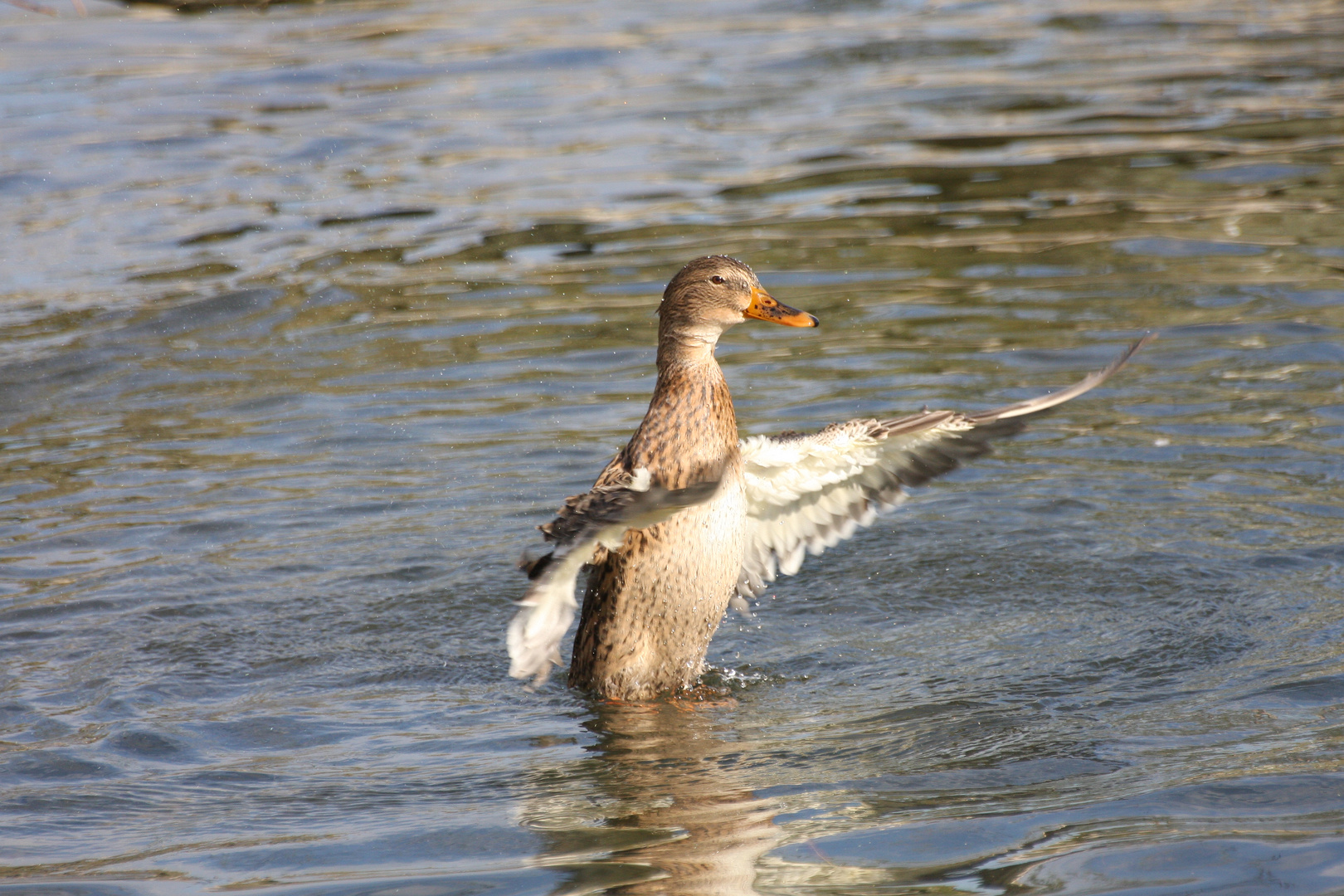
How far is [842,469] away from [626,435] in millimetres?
2220

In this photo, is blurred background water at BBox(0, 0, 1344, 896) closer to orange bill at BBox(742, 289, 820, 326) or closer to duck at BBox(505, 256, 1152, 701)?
duck at BBox(505, 256, 1152, 701)

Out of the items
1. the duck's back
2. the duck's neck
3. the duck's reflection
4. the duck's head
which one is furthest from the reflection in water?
the duck's head

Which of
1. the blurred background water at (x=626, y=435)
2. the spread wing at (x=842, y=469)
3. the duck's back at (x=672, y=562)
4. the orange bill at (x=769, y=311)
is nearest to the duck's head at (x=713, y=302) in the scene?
the orange bill at (x=769, y=311)

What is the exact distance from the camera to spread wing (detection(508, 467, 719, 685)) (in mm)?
4062

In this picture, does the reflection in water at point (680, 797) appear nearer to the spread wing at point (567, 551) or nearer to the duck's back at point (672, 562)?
the duck's back at point (672, 562)

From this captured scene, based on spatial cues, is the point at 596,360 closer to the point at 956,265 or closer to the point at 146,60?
the point at 956,265

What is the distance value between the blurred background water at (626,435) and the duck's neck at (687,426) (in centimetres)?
85

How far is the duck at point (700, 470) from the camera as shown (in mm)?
5234

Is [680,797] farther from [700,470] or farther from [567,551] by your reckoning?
[700,470]

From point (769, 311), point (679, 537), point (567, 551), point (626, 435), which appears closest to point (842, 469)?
point (769, 311)

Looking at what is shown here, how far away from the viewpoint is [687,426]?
5293 millimetres

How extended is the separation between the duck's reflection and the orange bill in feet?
4.76

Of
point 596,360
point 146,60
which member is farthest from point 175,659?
point 146,60

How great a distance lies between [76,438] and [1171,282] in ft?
20.9
